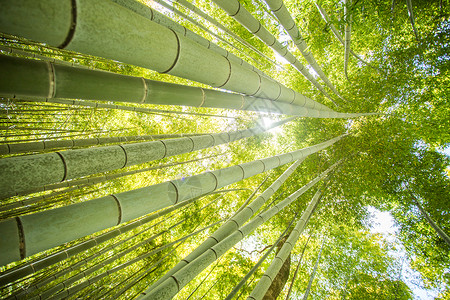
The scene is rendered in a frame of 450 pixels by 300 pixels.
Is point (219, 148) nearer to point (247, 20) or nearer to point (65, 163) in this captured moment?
point (247, 20)

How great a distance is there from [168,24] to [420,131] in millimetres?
6085

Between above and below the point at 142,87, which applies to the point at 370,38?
above

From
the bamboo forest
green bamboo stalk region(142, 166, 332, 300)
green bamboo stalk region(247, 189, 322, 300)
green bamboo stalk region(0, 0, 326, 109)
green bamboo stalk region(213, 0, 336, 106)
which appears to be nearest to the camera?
green bamboo stalk region(0, 0, 326, 109)

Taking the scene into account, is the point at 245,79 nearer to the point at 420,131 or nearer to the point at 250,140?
the point at 250,140

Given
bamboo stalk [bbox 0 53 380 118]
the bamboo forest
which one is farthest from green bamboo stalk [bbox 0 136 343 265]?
bamboo stalk [bbox 0 53 380 118]

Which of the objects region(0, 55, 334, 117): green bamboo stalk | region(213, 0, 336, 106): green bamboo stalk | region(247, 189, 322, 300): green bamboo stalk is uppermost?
region(213, 0, 336, 106): green bamboo stalk

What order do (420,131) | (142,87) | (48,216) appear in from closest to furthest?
(48,216) → (142,87) → (420,131)

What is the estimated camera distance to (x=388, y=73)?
4.73 m

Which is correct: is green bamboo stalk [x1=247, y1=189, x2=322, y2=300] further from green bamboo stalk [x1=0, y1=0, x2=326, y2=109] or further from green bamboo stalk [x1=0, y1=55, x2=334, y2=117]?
green bamboo stalk [x1=0, y1=0, x2=326, y2=109]

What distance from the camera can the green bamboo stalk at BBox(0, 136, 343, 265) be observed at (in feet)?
2.52

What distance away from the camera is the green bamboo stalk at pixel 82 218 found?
0.77 m

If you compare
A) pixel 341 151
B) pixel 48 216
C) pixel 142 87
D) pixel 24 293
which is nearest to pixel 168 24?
A: pixel 142 87

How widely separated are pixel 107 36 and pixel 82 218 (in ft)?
2.76

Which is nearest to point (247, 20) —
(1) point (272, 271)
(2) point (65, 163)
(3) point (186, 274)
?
(2) point (65, 163)
